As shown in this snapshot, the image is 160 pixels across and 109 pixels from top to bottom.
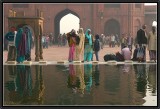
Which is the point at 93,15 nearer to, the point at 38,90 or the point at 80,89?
the point at 80,89

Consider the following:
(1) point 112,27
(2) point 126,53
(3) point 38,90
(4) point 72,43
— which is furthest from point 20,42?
(1) point 112,27

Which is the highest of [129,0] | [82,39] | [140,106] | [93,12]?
[93,12]

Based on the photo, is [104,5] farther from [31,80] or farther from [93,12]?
[31,80]

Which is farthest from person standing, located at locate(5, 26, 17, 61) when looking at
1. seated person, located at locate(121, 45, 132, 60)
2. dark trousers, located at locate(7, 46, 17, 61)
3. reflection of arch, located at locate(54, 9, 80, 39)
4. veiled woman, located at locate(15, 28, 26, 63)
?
reflection of arch, located at locate(54, 9, 80, 39)

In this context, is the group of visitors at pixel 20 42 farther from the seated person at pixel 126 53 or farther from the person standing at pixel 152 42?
the person standing at pixel 152 42

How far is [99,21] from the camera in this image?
3738cm

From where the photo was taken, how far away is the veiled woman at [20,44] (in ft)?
43.5

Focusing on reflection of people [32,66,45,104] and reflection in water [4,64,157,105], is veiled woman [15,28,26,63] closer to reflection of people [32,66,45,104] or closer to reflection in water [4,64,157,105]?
reflection in water [4,64,157,105]

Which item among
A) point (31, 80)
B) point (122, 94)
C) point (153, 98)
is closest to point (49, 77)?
point (31, 80)

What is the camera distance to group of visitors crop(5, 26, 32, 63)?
13281mm

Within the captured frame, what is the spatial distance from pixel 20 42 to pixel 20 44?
80 mm

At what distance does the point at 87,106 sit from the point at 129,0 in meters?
6.92

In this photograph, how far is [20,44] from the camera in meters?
13.3

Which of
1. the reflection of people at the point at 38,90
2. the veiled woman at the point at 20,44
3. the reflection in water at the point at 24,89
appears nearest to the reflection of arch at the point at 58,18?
the veiled woman at the point at 20,44
